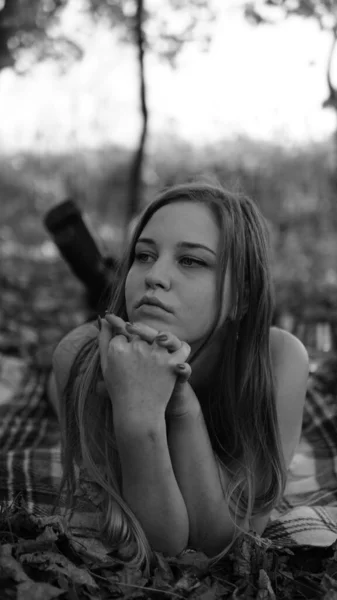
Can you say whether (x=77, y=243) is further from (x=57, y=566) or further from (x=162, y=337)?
(x=57, y=566)

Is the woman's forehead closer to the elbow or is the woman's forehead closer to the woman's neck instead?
the woman's neck

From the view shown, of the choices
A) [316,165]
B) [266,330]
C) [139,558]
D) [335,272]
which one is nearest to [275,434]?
[266,330]

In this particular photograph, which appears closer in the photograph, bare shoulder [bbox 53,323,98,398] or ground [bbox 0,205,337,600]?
ground [bbox 0,205,337,600]

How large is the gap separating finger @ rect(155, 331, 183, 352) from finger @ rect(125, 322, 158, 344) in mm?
23

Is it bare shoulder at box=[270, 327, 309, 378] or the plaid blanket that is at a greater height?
bare shoulder at box=[270, 327, 309, 378]

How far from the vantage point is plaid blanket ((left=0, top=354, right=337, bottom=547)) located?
1958mm

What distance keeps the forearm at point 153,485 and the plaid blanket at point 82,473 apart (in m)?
0.16

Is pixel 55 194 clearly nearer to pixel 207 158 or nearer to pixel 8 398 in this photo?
pixel 207 158

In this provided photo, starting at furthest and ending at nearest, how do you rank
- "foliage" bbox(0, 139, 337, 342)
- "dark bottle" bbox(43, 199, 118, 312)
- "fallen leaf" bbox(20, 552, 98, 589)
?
"foliage" bbox(0, 139, 337, 342) → "dark bottle" bbox(43, 199, 118, 312) → "fallen leaf" bbox(20, 552, 98, 589)

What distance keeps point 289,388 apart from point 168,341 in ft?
1.70

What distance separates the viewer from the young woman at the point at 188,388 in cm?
160

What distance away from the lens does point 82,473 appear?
1891mm

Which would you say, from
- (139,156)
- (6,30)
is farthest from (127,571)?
(139,156)

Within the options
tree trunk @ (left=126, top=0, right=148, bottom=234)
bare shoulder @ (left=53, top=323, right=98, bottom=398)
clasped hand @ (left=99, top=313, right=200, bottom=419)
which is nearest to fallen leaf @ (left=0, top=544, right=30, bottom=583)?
clasped hand @ (left=99, top=313, right=200, bottom=419)
